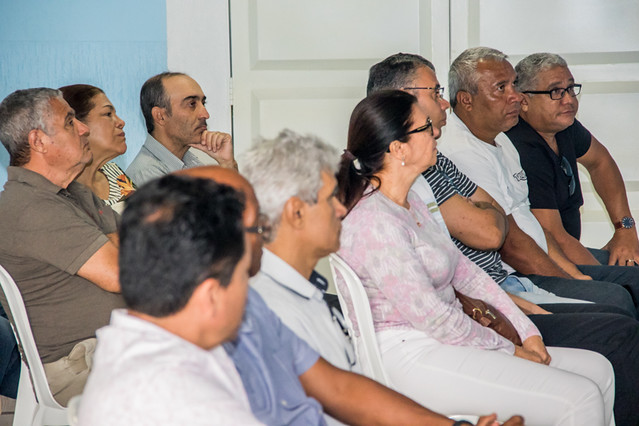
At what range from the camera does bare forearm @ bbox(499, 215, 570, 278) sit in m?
3.03

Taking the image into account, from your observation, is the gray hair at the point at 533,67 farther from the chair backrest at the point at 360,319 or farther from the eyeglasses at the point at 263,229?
the eyeglasses at the point at 263,229

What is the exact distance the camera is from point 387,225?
6.73ft

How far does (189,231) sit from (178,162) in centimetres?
254

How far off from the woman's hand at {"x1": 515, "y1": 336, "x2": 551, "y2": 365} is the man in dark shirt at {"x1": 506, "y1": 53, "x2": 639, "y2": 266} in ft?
4.01

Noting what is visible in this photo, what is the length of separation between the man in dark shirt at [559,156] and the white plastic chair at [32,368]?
2176mm

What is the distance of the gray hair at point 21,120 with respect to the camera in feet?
7.59

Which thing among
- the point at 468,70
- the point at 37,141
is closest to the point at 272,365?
the point at 37,141

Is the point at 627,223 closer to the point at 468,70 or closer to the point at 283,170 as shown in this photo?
the point at 468,70

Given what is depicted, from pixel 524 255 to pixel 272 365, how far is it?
1880 millimetres

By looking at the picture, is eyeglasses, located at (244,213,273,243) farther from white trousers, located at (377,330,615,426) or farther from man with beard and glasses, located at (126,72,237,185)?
man with beard and glasses, located at (126,72,237,185)

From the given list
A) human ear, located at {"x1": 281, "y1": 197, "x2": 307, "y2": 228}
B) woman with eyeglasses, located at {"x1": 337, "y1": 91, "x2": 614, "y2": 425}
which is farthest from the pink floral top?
human ear, located at {"x1": 281, "y1": 197, "x2": 307, "y2": 228}

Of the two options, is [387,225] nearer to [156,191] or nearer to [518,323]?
[518,323]

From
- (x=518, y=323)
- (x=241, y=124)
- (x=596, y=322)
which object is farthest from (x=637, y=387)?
(x=241, y=124)

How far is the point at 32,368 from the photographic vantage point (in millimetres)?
2016
